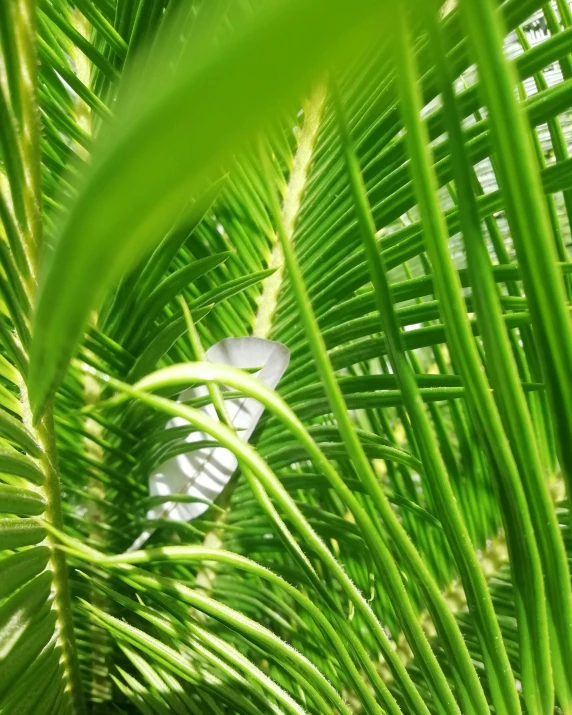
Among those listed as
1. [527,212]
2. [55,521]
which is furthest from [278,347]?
[527,212]

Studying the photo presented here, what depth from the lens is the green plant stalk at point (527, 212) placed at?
0.11m

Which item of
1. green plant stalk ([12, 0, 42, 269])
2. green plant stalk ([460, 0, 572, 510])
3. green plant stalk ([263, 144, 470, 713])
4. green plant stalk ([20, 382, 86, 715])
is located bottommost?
green plant stalk ([20, 382, 86, 715])

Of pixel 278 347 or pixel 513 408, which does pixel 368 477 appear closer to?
pixel 513 408

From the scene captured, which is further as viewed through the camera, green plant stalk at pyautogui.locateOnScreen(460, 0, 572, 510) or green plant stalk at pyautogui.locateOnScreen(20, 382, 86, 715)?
green plant stalk at pyautogui.locateOnScreen(20, 382, 86, 715)

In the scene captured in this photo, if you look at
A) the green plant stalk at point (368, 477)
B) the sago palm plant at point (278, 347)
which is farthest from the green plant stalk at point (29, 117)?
the green plant stalk at point (368, 477)

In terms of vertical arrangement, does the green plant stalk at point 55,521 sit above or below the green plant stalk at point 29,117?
below

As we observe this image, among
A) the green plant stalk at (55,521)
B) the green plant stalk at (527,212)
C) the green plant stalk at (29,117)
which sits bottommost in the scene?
the green plant stalk at (55,521)

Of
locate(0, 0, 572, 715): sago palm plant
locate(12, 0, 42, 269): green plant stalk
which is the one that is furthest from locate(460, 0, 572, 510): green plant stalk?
locate(12, 0, 42, 269): green plant stalk

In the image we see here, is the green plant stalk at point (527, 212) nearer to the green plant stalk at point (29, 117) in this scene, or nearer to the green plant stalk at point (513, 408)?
the green plant stalk at point (513, 408)

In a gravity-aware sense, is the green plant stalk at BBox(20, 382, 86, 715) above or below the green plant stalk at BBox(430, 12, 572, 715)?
below

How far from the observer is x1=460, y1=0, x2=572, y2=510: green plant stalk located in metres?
0.11

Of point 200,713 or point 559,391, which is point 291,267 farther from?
point 200,713

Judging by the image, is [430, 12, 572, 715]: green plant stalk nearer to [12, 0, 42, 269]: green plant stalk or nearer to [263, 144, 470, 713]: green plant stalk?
[263, 144, 470, 713]: green plant stalk

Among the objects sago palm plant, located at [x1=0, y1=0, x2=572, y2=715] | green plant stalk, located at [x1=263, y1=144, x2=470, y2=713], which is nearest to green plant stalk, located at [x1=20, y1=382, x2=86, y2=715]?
sago palm plant, located at [x1=0, y1=0, x2=572, y2=715]
